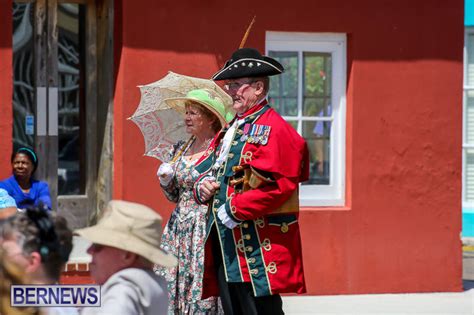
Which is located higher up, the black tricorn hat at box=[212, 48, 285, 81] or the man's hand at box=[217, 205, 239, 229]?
the black tricorn hat at box=[212, 48, 285, 81]

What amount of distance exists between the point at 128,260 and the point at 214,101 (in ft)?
10.0

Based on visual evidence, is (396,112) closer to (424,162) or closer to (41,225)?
(424,162)

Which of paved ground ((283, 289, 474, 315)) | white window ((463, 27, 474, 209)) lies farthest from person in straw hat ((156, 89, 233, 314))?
white window ((463, 27, 474, 209))

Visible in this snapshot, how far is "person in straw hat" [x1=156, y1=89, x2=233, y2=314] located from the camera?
23.4ft

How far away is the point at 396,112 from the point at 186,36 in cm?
202

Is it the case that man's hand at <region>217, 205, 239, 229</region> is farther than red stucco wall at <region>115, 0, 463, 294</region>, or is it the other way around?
red stucco wall at <region>115, 0, 463, 294</region>

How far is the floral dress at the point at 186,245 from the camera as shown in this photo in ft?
23.3

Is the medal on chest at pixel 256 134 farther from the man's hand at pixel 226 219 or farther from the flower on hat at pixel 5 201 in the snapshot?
the flower on hat at pixel 5 201

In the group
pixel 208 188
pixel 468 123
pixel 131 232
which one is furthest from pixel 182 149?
pixel 468 123

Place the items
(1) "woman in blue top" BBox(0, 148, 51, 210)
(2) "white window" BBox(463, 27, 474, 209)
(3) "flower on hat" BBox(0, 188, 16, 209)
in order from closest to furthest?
(3) "flower on hat" BBox(0, 188, 16, 209), (1) "woman in blue top" BBox(0, 148, 51, 210), (2) "white window" BBox(463, 27, 474, 209)

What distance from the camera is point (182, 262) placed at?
7.18 meters

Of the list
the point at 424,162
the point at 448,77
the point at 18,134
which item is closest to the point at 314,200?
the point at 424,162

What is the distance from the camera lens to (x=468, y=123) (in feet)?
44.8

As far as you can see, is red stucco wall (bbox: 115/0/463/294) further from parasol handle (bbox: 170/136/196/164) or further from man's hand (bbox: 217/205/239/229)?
man's hand (bbox: 217/205/239/229)
